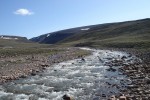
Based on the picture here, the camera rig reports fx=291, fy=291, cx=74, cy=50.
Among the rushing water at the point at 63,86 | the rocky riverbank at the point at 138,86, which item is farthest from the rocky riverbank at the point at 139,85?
the rushing water at the point at 63,86

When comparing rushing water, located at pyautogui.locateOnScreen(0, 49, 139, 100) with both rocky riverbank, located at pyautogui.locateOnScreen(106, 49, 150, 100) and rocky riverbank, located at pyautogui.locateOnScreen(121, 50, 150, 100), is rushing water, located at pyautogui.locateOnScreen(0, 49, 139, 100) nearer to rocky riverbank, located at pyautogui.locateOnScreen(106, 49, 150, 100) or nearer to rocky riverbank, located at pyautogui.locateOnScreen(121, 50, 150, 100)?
rocky riverbank, located at pyautogui.locateOnScreen(106, 49, 150, 100)

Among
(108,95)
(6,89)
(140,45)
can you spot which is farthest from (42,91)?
(140,45)

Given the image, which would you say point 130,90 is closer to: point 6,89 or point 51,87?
point 51,87

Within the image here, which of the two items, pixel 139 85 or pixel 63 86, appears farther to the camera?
pixel 63 86

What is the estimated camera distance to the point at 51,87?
30922 mm

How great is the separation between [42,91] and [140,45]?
224ft

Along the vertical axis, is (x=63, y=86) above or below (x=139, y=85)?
above

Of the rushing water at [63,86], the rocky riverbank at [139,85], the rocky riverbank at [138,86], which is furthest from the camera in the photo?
the rushing water at [63,86]

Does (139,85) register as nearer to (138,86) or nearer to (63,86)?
(138,86)

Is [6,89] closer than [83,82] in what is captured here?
Yes

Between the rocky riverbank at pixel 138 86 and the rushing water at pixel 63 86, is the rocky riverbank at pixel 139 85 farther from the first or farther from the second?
the rushing water at pixel 63 86

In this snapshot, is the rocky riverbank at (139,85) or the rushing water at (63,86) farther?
the rushing water at (63,86)

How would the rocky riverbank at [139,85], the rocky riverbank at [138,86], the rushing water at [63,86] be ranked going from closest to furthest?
the rocky riverbank at [138,86], the rocky riverbank at [139,85], the rushing water at [63,86]

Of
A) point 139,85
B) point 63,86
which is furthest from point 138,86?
point 63,86
